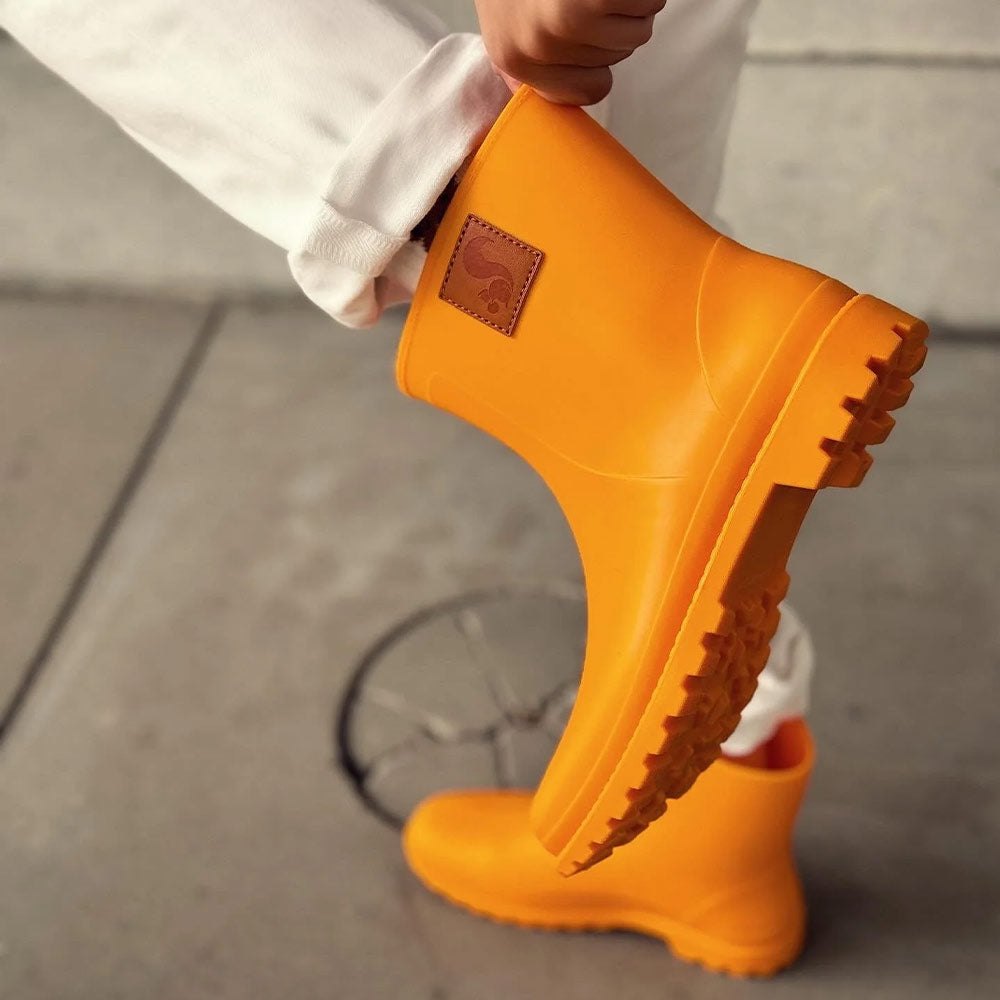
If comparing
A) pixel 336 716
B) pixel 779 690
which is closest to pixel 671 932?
pixel 779 690

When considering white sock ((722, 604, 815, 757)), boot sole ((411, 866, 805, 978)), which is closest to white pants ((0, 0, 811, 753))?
white sock ((722, 604, 815, 757))

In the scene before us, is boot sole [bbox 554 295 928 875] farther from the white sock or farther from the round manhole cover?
the round manhole cover

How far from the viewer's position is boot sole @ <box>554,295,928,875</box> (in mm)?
520

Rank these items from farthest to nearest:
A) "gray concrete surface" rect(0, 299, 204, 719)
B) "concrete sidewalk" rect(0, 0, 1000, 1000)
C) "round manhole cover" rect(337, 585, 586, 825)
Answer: "gray concrete surface" rect(0, 299, 204, 719)
"round manhole cover" rect(337, 585, 586, 825)
"concrete sidewalk" rect(0, 0, 1000, 1000)

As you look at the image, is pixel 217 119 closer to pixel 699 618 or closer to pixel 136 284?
pixel 699 618

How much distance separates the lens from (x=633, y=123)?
26.1 inches

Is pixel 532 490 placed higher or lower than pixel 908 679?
lower

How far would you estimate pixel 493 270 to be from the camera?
22.6 inches

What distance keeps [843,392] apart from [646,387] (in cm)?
10

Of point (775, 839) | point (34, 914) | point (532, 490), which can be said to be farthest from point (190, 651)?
point (775, 839)

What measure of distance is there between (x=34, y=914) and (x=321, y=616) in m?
0.35

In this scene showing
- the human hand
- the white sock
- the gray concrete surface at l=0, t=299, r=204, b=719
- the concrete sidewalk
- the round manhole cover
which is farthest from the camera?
the gray concrete surface at l=0, t=299, r=204, b=719

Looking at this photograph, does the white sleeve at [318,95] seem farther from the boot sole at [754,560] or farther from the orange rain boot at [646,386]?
the boot sole at [754,560]

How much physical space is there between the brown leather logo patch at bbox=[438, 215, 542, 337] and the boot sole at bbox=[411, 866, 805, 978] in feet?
1.46
